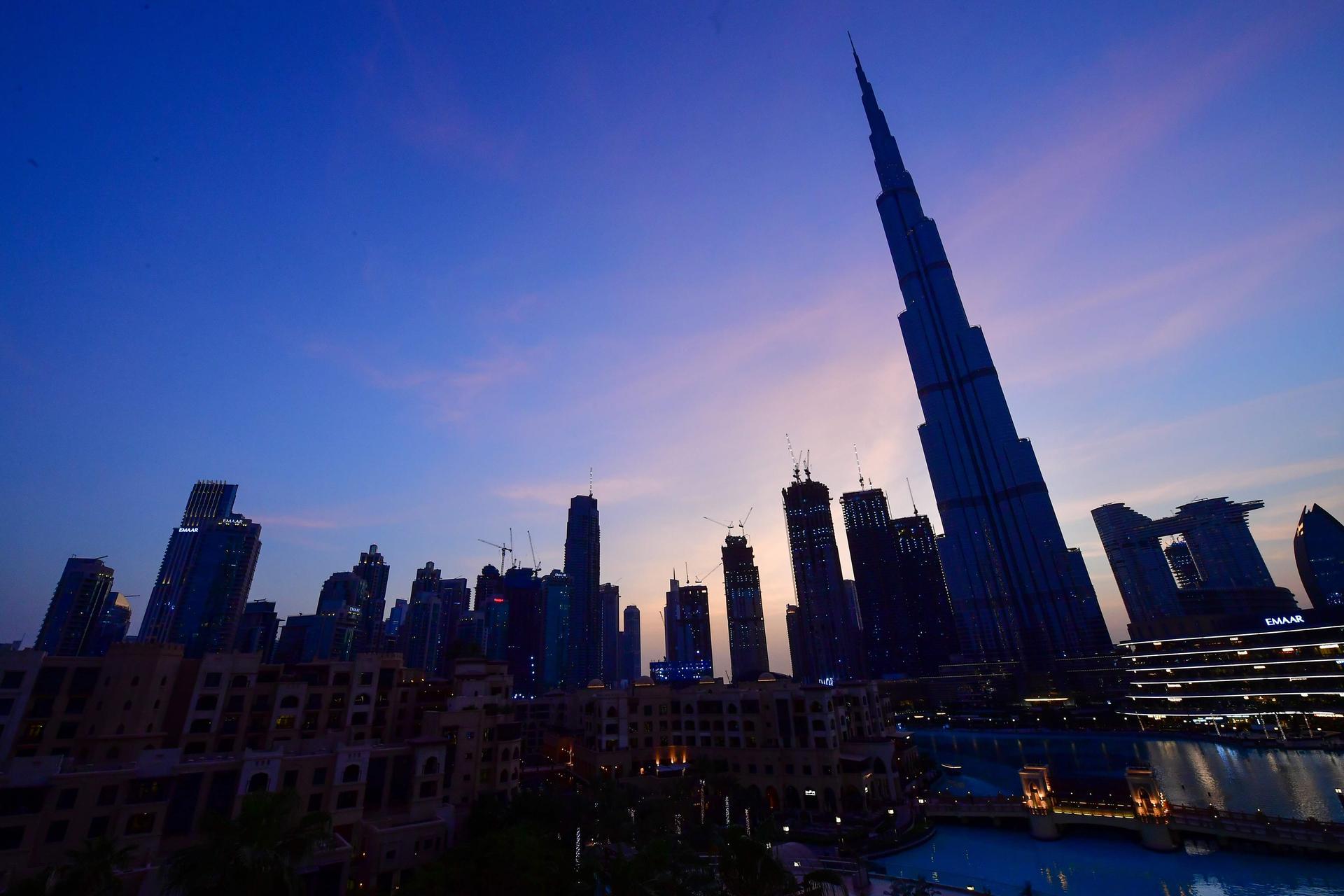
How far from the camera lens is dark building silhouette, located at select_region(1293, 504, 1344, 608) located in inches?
7546

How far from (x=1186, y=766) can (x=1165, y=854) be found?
206ft

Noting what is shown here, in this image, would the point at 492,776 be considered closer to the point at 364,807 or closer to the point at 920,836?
the point at 364,807

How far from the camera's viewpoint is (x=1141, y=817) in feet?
193

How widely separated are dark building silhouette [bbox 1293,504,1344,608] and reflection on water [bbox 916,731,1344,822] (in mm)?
116247

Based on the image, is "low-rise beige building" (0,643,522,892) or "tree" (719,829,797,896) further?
"low-rise beige building" (0,643,522,892)

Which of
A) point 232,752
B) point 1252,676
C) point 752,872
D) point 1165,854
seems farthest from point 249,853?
point 1252,676

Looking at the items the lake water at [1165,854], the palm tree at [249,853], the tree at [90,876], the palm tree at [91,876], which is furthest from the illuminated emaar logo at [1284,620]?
the palm tree at [91,876]

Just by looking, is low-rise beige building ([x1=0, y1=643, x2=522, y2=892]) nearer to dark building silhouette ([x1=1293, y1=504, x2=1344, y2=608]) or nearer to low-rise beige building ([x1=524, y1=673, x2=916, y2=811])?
low-rise beige building ([x1=524, y1=673, x2=916, y2=811])

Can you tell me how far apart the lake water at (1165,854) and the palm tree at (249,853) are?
46.7 m

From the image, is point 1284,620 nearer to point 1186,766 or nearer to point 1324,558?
point 1186,766

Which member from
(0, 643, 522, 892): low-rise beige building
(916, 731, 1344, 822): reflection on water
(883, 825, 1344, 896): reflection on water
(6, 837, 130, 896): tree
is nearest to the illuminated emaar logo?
(916, 731, 1344, 822): reflection on water

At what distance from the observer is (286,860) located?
30.4 m

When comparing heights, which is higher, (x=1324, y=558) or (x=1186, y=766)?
(x=1324, y=558)

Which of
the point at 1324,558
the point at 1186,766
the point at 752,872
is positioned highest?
the point at 1324,558
